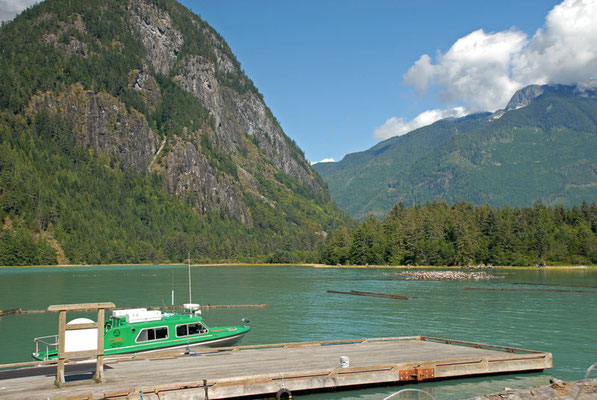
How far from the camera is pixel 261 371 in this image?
27812 millimetres

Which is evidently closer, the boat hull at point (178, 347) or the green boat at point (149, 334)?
the boat hull at point (178, 347)

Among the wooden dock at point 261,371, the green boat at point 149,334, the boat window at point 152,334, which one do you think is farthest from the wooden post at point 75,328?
the boat window at point 152,334

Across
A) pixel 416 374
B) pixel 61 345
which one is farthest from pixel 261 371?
pixel 61 345

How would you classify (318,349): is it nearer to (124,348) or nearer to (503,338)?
(124,348)

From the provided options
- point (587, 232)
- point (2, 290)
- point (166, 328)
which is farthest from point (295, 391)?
point (587, 232)

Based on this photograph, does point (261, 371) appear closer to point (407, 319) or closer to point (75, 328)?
point (75, 328)

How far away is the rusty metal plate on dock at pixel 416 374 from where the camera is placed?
29594mm

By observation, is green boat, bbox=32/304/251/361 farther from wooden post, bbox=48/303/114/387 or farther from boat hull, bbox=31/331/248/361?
wooden post, bbox=48/303/114/387

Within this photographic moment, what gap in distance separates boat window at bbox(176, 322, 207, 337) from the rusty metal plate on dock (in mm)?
16926

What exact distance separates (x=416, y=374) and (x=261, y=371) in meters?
8.92

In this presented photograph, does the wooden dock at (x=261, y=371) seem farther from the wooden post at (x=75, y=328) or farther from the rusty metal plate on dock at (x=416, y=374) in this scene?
the wooden post at (x=75, y=328)

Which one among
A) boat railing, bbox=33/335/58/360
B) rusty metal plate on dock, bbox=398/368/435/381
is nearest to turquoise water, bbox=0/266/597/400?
rusty metal plate on dock, bbox=398/368/435/381

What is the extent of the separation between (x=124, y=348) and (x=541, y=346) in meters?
34.9

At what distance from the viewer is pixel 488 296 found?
91.9 meters
